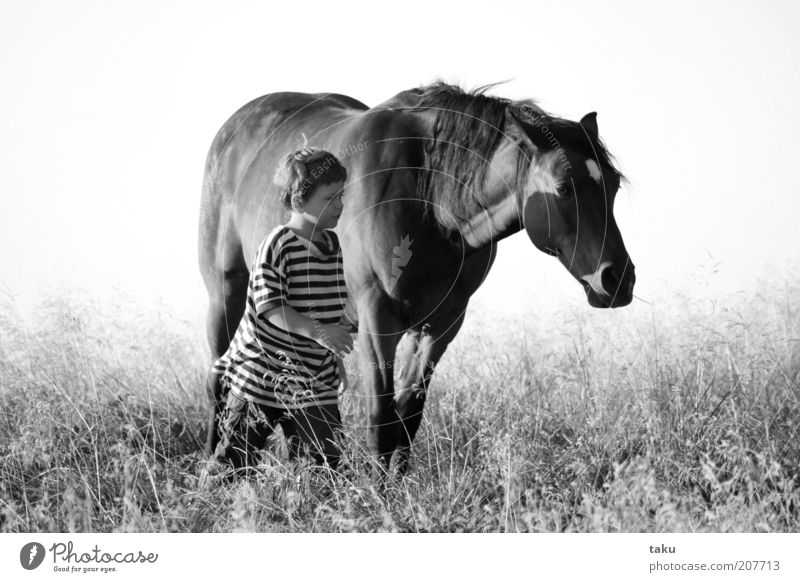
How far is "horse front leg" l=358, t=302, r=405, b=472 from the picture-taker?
164 inches

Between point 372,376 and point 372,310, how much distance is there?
12.2 inches

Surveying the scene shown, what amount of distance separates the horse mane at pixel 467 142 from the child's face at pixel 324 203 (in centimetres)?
76

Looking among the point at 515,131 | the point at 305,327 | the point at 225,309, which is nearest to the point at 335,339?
the point at 305,327

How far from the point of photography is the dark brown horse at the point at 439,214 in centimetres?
379

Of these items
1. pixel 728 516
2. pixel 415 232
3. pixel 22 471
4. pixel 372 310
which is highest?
pixel 415 232

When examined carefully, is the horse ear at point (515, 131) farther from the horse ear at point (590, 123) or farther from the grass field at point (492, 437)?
the grass field at point (492, 437)

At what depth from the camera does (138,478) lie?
4070 millimetres

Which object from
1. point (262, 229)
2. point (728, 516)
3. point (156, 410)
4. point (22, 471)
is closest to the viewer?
point (728, 516)

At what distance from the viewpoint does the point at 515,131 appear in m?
3.93

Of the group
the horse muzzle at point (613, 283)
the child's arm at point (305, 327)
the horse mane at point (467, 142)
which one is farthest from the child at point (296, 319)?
the horse muzzle at point (613, 283)

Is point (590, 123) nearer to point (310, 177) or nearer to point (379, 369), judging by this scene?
point (310, 177)

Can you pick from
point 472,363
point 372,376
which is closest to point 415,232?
point 372,376

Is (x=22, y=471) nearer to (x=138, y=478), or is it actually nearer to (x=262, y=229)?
(x=138, y=478)

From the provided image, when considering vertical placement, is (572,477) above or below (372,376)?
below
